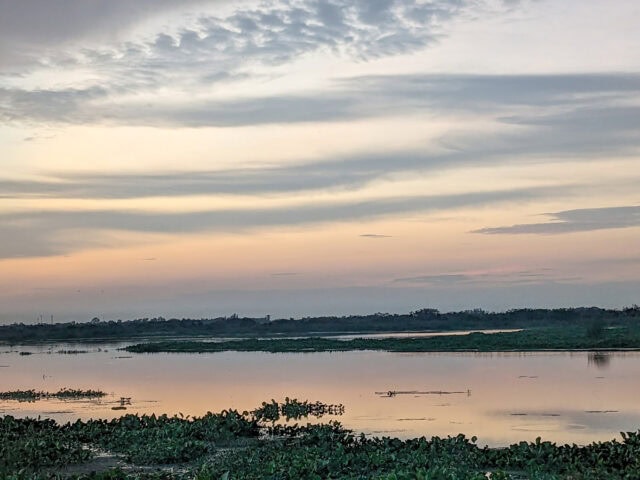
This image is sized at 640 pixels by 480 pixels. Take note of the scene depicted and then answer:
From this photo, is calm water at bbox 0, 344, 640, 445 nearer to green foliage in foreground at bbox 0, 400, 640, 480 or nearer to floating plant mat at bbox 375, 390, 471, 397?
floating plant mat at bbox 375, 390, 471, 397

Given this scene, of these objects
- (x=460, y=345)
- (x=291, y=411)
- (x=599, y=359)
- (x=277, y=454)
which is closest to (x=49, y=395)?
(x=291, y=411)

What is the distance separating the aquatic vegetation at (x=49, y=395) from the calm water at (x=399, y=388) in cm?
87

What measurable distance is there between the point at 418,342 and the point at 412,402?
114ft

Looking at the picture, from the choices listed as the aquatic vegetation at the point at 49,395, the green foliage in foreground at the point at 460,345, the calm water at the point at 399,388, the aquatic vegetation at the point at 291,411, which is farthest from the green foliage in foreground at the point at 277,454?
the green foliage in foreground at the point at 460,345

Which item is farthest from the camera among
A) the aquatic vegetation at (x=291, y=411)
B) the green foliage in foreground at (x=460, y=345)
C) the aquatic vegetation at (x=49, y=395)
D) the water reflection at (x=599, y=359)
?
the green foliage in foreground at (x=460, y=345)

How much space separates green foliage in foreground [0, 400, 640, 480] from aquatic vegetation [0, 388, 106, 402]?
11.1m

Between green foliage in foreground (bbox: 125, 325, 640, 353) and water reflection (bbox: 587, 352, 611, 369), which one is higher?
green foliage in foreground (bbox: 125, 325, 640, 353)

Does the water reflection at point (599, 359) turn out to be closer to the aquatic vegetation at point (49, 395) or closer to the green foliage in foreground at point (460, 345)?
the green foliage in foreground at point (460, 345)

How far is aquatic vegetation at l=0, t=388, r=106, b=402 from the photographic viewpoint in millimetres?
32219

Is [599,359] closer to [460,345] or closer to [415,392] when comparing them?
[460,345]

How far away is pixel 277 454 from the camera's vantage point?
16.4 metres

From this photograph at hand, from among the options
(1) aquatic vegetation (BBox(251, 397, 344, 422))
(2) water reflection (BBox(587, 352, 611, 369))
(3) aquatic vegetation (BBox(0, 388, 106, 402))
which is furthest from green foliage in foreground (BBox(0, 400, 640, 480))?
(2) water reflection (BBox(587, 352, 611, 369))

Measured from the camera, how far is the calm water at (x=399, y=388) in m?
22.6

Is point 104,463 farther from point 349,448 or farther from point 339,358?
point 339,358
